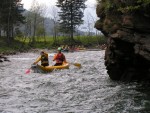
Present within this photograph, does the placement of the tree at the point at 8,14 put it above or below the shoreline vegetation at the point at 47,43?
above

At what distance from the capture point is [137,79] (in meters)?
20.2

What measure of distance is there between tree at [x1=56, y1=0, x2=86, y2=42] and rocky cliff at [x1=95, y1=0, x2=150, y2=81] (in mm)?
60472

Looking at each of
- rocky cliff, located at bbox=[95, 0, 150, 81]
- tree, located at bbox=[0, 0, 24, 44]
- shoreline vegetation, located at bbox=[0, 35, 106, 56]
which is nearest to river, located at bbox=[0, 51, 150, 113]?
rocky cliff, located at bbox=[95, 0, 150, 81]

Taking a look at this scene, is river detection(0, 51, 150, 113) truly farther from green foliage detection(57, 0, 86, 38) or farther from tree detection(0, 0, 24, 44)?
green foliage detection(57, 0, 86, 38)

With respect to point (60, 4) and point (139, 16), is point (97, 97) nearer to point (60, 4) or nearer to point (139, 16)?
point (139, 16)

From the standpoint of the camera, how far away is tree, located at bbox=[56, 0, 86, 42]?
8100 cm

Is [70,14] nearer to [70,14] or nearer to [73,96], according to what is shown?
[70,14]

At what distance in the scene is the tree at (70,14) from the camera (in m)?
81.0

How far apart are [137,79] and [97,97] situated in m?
5.02

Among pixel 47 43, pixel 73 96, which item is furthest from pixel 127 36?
pixel 47 43

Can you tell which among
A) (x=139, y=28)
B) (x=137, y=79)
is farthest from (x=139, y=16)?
(x=137, y=79)

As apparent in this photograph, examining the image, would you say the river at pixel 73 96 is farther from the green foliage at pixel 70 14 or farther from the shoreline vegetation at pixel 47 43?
the green foliage at pixel 70 14

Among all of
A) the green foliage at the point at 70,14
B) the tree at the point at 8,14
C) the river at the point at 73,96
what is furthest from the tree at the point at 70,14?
the river at the point at 73,96

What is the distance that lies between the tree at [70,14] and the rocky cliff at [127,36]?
6047 centimetres
